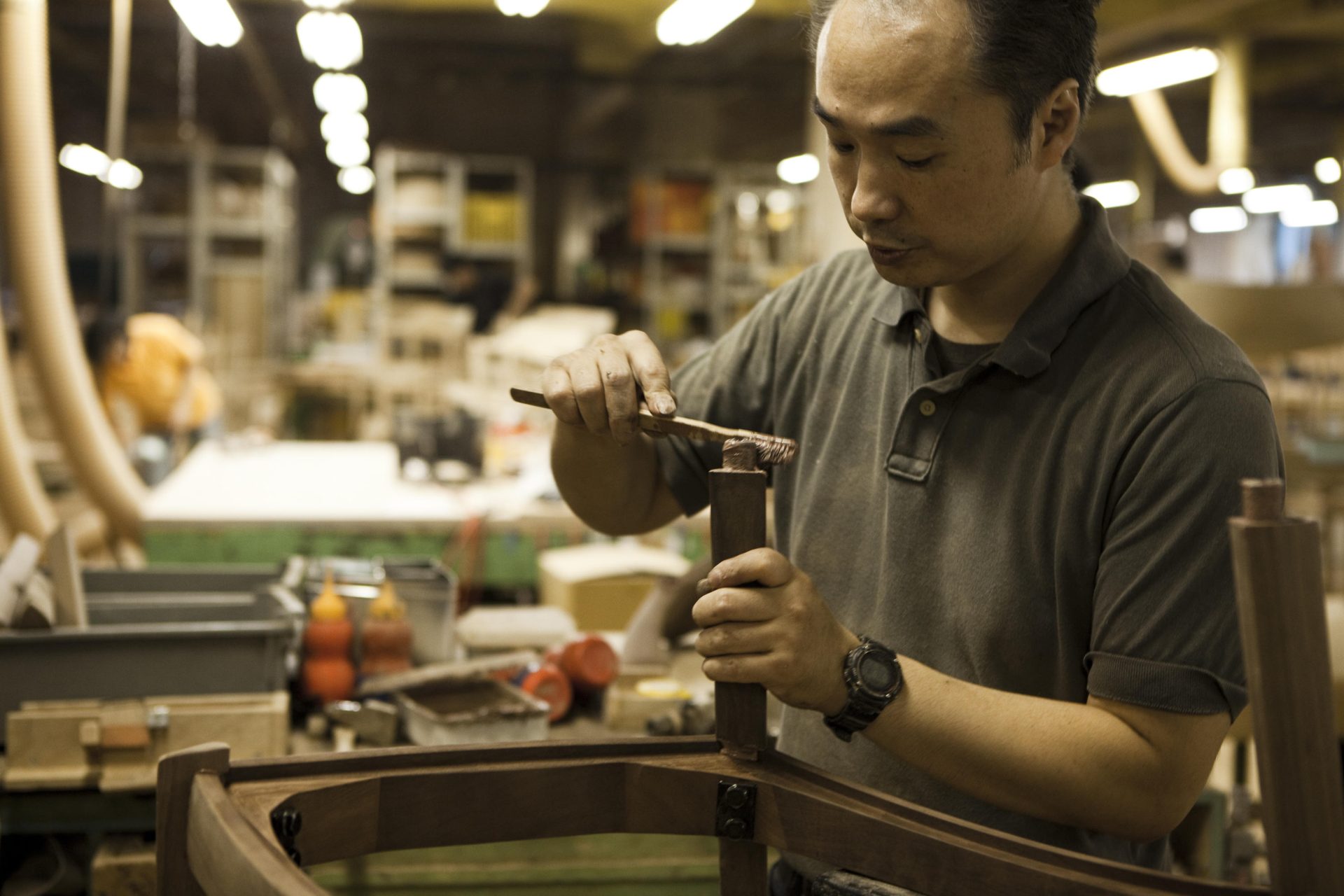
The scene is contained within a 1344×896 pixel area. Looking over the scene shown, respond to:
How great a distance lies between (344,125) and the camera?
30.8 ft

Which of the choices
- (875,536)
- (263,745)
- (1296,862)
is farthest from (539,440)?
(1296,862)

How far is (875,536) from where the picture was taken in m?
1.35

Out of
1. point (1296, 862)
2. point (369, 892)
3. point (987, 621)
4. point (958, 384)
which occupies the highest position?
point (958, 384)

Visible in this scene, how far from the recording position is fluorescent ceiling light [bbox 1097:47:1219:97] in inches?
256

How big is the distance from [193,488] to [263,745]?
77.3 inches

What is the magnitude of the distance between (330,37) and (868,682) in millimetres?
5755

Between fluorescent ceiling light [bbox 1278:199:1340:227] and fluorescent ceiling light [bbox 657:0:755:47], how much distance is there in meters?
13.3

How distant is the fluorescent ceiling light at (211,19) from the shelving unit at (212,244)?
4520 millimetres

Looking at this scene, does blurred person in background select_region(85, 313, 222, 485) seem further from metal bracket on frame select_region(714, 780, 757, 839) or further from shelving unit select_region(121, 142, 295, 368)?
metal bracket on frame select_region(714, 780, 757, 839)

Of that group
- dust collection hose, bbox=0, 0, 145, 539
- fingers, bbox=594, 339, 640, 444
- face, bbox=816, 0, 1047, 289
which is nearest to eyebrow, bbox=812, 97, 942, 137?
face, bbox=816, 0, 1047, 289

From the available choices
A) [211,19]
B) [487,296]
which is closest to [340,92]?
[487,296]

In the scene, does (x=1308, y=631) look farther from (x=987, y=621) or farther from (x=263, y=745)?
(x=263, y=745)

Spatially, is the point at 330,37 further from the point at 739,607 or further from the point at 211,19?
the point at 739,607

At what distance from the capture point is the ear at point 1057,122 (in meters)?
1.18
